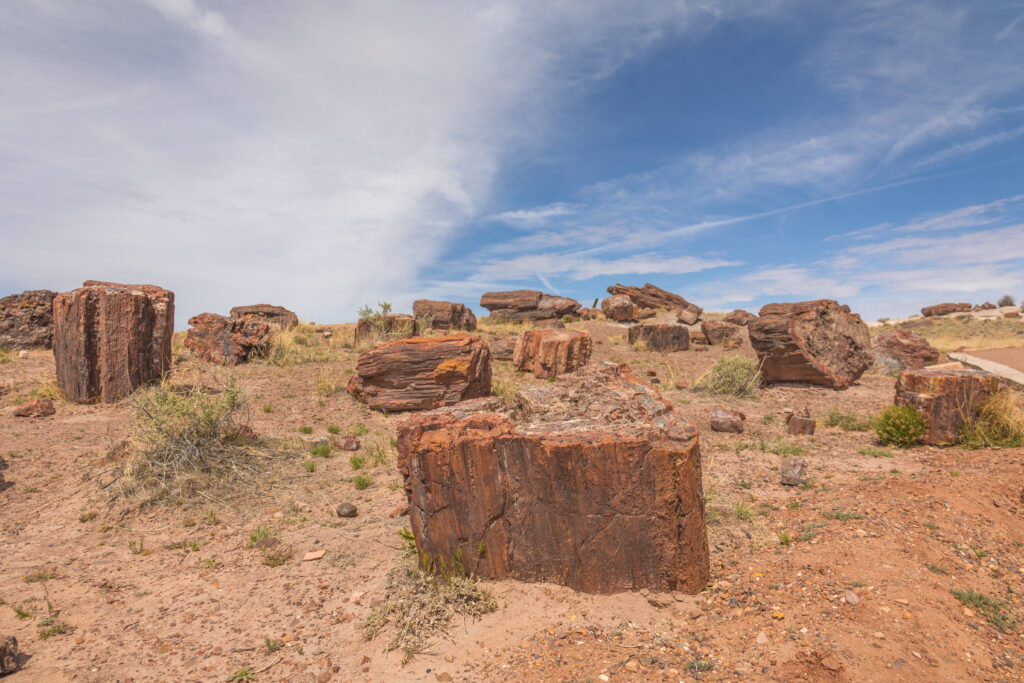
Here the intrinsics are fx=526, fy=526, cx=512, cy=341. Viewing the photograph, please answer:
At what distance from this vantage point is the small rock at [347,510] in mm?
5230

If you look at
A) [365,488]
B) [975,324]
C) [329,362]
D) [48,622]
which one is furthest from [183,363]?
[975,324]

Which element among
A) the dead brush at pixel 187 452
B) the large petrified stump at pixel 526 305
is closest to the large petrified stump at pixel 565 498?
the dead brush at pixel 187 452

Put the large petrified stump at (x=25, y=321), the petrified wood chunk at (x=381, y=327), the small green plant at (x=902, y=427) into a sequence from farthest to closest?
the petrified wood chunk at (x=381, y=327) → the large petrified stump at (x=25, y=321) → the small green plant at (x=902, y=427)

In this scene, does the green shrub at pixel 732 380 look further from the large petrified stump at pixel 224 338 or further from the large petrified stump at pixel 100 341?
the large petrified stump at pixel 100 341

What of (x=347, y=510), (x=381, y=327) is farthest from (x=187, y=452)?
(x=381, y=327)

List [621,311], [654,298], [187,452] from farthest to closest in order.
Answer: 1. [654,298]
2. [621,311]
3. [187,452]

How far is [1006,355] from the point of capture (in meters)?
16.8

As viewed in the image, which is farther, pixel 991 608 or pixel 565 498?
pixel 565 498

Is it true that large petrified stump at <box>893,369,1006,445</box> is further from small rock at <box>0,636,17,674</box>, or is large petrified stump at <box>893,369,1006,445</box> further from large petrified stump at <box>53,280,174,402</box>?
large petrified stump at <box>53,280,174,402</box>

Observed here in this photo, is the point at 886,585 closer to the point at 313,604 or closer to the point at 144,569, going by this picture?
the point at 313,604

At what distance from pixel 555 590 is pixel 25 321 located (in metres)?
16.5

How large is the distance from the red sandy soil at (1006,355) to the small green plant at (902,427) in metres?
11.3

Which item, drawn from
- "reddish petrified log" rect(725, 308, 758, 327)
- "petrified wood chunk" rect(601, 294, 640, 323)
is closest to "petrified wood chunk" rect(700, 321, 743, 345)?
"reddish petrified log" rect(725, 308, 758, 327)

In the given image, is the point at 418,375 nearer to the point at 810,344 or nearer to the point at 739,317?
the point at 810,344
